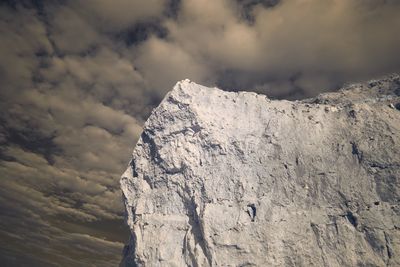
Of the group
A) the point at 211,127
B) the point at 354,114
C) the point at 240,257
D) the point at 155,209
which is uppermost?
the point at 354,114

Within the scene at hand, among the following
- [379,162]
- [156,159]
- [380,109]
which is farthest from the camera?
[156,159]

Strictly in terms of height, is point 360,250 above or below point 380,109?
below

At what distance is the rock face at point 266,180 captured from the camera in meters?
13.6

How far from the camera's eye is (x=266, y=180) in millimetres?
15211

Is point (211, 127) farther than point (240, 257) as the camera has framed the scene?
Yes

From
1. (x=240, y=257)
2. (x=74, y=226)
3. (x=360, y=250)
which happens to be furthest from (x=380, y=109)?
(x=74, y=226)

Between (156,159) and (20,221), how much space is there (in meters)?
41.4

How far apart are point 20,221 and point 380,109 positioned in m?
49.6

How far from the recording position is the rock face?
13641 millimetres

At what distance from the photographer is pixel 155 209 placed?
1612 centimetres

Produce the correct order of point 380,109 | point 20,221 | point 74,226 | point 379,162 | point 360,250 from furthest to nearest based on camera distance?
1. point 20,221
2. point 74,226
3. point 380,109
4. point 379,162
5. point 360,250

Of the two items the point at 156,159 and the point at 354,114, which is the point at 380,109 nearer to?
the point at 354,114

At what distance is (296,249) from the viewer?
537 inches

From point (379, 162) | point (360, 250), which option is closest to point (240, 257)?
point (360, 250)
